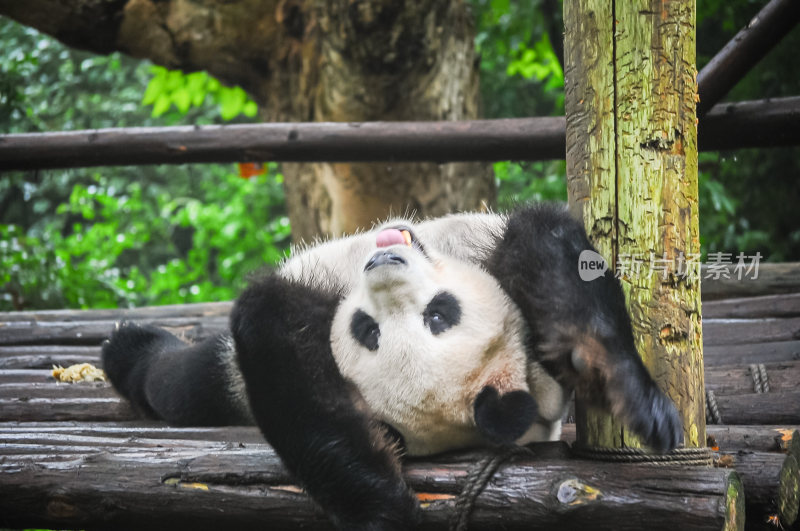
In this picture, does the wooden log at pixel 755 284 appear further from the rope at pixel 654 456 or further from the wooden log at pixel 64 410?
the wooden log at pixel 64 410

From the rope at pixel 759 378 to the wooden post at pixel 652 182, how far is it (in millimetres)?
801

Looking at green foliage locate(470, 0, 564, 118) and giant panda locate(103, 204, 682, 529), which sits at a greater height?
green foliage locate(470, 0, 564, 118)

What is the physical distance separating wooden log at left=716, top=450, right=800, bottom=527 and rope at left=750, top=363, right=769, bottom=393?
70 centimetres

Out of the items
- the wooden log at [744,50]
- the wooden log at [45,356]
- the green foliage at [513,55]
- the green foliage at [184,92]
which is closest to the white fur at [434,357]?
the wooden log at [744,50]

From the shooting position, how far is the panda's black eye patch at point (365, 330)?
1.90m

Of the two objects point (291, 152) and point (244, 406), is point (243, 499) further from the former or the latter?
point (291, 152)

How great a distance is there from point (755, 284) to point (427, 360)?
2677 mm

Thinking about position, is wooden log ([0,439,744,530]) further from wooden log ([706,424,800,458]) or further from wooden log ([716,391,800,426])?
wooden log ([716,391,800,426])

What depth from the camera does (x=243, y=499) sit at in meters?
1.86

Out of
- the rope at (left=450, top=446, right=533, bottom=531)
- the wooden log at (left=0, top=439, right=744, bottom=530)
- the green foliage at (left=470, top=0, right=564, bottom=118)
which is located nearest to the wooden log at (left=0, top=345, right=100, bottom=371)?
the wooden log at (left=0, top=439, right=744, bottom=530)

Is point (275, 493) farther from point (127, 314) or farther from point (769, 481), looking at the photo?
point (127, 314)

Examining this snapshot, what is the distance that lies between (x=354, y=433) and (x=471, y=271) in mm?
543

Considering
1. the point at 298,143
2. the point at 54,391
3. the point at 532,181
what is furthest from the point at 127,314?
the point at 532,181

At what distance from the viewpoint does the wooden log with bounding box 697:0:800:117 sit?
3.00 meters
